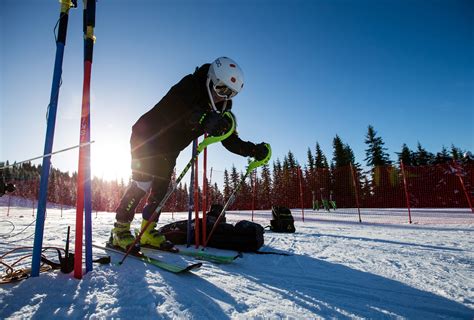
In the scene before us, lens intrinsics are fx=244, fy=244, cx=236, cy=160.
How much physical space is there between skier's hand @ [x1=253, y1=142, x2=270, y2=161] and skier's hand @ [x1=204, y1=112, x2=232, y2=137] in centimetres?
80

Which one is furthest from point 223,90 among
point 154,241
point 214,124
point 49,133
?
point 154,241

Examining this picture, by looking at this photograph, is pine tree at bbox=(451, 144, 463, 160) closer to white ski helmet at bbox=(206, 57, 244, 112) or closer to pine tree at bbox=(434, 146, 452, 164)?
pine tree at bbox=(434, 146, 452, 164)

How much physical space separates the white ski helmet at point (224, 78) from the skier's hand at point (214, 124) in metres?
0.34

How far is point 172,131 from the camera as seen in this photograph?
3.18 m

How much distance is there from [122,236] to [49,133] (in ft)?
4.85

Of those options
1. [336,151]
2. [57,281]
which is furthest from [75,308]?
[336,151]

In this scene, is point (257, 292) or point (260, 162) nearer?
point (257, 292)

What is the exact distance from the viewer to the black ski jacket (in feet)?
9.62

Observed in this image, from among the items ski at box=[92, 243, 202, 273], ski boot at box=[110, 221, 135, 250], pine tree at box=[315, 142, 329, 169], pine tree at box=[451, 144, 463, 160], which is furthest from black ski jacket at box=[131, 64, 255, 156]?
pine tree at box=[451, 144, 463, 160]

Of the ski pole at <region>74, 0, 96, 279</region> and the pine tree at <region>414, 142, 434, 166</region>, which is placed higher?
the pine tree at <region>414, 142, 434, 166</region>

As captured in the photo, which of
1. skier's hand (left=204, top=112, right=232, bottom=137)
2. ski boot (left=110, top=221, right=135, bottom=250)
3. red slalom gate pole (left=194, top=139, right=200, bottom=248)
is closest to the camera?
skier's hand (left=204, top=112, right=232, bottom=137)

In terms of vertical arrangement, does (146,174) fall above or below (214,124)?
below

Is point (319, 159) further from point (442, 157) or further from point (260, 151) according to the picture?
point (260, 151)

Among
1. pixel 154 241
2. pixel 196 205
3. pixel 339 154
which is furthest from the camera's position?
pixel 339 154
